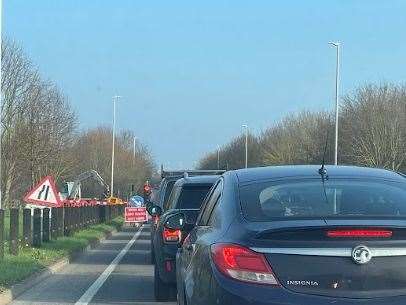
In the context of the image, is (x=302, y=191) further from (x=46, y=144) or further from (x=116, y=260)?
(x=46, y=144)

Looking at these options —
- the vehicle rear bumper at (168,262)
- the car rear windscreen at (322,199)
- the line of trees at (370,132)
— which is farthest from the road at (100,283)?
the line of trees at (370,132)

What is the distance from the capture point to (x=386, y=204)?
5.61 meters

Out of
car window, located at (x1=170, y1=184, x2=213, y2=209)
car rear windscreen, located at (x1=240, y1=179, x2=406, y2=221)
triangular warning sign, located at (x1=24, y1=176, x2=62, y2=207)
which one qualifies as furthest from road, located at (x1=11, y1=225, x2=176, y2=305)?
car rear windscreen, located at (x1=240, y1=179, x2=406, y2=221)

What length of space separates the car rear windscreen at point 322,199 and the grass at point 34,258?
677cm

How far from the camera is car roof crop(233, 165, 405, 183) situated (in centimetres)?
605

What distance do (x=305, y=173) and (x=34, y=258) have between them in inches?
448

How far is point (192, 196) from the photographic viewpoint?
11711 mm

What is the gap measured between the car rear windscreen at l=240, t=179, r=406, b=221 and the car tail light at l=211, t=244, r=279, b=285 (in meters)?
0.34

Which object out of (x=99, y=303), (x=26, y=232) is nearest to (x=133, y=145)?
(x=26, y=232)

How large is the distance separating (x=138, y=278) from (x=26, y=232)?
535cm

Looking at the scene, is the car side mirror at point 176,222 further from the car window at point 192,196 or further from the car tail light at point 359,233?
the car window at point 192,196

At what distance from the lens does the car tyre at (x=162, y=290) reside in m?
11.0

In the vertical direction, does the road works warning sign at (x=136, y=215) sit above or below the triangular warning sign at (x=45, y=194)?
below

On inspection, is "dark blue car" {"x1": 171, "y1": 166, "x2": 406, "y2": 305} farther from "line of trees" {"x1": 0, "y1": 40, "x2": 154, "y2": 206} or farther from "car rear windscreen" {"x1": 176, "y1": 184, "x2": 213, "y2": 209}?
"line of trees" {"x1": 0, "y1": 40, "x2": 154, "y2": 206}
